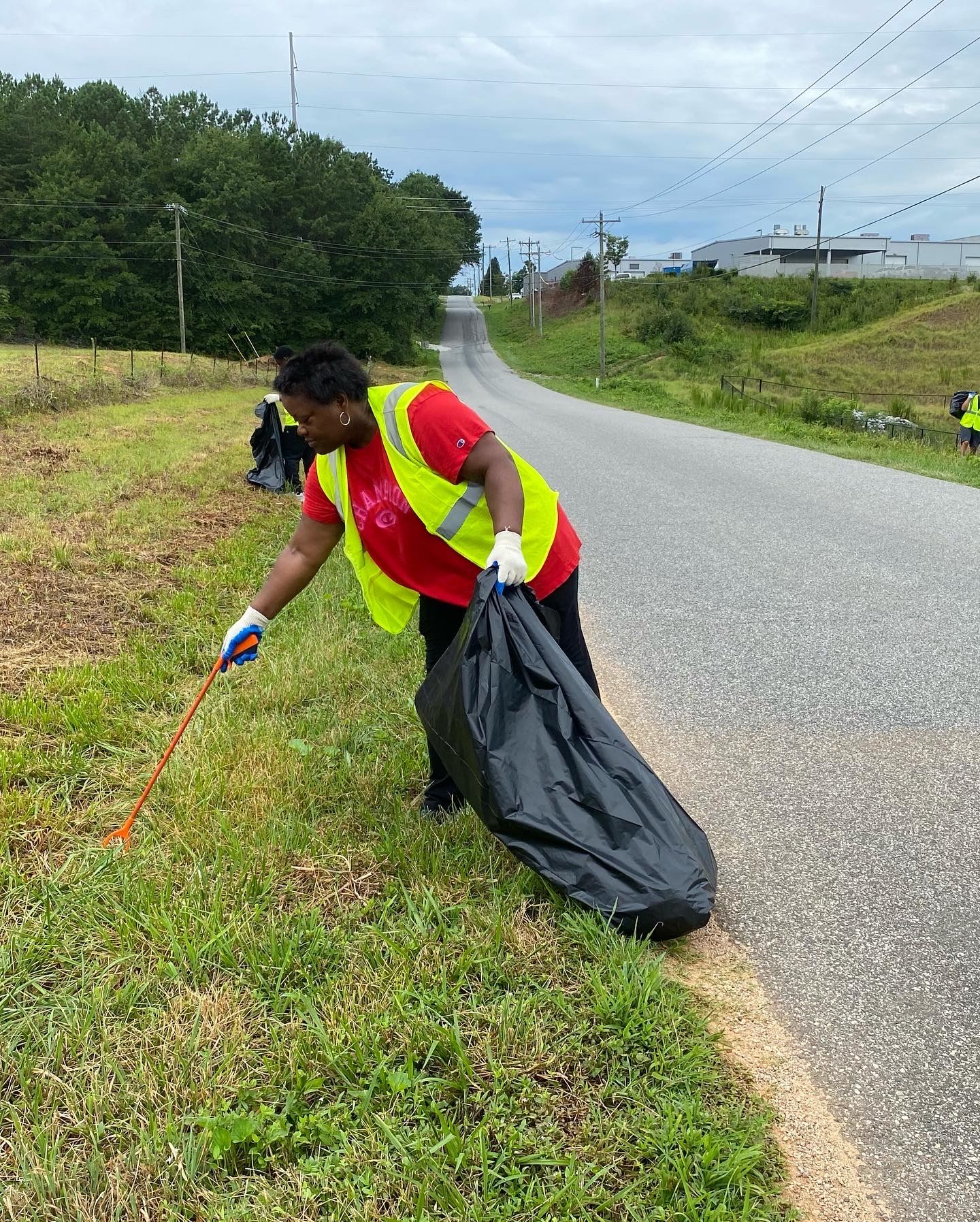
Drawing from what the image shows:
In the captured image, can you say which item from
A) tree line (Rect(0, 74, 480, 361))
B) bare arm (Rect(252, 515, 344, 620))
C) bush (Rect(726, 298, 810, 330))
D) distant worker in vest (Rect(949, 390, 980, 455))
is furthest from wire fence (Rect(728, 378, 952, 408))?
bare arm (Rect(252, 515, 344, 620))

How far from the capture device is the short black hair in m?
2.58

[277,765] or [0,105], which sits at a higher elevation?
[0,105]

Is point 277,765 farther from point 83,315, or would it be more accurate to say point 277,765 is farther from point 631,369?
point 83,315

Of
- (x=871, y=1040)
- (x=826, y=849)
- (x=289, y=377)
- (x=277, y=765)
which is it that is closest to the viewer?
(x=871, y=1040)

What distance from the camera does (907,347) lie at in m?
44.3

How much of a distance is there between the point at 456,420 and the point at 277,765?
1465 millimetres

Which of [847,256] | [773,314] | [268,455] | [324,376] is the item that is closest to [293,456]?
[268,455]

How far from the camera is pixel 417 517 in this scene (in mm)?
2781

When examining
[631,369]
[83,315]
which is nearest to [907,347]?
[631,369]

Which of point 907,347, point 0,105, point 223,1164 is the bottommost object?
point 223,1164

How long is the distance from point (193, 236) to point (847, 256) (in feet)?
200

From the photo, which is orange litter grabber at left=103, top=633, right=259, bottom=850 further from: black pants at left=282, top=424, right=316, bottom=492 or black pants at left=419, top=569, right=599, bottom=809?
black pants at left=282, top=424, right=316, bottom=492

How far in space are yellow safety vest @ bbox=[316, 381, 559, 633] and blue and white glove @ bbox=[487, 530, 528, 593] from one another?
7.7 inches

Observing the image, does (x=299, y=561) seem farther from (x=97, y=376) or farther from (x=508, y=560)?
(x=97, y=376)
